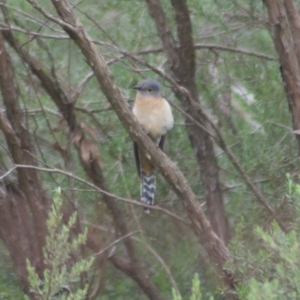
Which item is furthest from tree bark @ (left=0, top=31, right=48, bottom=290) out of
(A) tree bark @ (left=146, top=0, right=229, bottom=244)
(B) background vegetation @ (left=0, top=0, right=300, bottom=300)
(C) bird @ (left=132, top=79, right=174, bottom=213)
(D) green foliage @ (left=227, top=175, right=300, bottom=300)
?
(D) green foliage @ (left=227, top=175, right=300, bottom=300)

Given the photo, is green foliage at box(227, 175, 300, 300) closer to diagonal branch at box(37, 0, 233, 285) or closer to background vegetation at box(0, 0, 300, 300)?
diagonal branch at box(37, 0, 233, 285)

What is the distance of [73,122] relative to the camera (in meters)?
5.55

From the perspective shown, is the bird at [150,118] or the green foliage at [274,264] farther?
the bird at [150,118]

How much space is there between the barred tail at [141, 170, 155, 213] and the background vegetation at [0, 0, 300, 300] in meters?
0.09

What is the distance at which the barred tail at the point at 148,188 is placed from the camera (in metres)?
6.12

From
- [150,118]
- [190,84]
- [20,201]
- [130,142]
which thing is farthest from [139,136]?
[150,118]

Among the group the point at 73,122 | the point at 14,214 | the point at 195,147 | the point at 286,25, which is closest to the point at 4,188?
the point at 14,214

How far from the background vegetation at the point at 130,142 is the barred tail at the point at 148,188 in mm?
91

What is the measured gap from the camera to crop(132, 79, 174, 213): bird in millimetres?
6164

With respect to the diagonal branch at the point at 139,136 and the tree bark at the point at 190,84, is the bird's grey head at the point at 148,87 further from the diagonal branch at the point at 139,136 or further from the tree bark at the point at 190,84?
the diagonal branch at the point at 139,136

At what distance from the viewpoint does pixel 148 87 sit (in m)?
6.13

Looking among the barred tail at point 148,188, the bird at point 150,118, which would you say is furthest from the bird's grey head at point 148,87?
the barred tail at point 148,188

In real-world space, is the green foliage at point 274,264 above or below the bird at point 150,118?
above

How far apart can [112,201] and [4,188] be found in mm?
896
